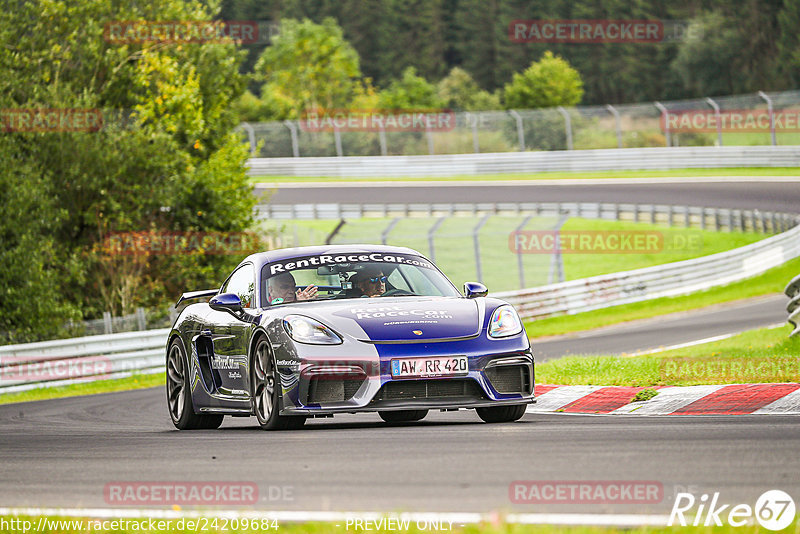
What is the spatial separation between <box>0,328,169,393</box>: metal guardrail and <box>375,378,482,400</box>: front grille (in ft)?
40.3

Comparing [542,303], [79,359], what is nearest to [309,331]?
[79,359]

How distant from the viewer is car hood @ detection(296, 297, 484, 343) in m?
8.90

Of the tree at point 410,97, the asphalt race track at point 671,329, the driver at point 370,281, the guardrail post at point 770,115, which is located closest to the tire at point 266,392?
the driver at point 370,281

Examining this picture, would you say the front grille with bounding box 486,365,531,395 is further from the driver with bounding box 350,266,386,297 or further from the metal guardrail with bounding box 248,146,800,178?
the metal guardrail with bounding box 248,146,800,178

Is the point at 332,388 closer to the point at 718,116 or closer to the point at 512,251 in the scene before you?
the point at 512,251

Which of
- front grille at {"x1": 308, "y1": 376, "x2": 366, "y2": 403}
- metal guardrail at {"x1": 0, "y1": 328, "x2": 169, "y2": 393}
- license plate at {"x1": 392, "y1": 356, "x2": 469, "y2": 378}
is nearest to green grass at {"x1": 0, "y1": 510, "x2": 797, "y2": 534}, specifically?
front grille at {"x1": 308, "y1": 376, "x2": 366, "y2": 403}

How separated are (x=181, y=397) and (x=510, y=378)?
3290 millimetres

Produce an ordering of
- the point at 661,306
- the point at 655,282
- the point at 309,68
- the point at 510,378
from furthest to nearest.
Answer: the point at 309,68
the point at 655,282
the point at 661,306
the point at 510,378

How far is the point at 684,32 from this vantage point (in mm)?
85062

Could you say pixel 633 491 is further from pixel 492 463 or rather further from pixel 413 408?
pixel 413 408

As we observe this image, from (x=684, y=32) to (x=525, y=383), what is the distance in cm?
7977

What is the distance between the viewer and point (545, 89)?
266ft

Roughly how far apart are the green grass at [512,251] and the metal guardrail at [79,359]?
11.6 meters

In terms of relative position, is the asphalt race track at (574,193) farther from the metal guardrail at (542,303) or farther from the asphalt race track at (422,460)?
the asphalt race track at (422,460)
